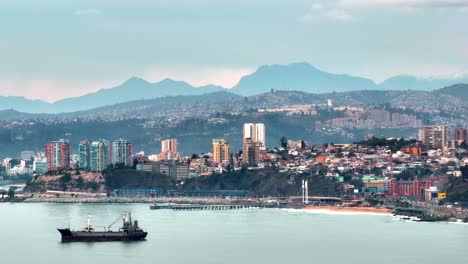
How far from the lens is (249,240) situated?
7738cm

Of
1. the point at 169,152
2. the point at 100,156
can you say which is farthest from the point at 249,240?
the point at 169,152

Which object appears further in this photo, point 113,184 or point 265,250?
point 113,184

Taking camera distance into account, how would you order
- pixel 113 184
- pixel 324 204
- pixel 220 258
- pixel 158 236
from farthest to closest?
pixel 113 184
pixel 324 204
pixel 158 236
pixel 220 258

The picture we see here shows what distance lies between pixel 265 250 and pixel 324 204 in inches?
1760

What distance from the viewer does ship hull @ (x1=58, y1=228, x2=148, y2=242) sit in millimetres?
78562

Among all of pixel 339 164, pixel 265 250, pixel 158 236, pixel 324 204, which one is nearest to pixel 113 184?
pixel 339 164

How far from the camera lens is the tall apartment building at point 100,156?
15705 centimetres

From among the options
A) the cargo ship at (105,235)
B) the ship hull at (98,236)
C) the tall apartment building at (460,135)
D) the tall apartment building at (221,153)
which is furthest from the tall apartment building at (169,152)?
the ship hull at (98,236)

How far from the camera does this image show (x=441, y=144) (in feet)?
→ 487

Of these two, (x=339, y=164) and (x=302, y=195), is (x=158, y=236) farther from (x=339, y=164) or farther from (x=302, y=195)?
(x=339, y=164)

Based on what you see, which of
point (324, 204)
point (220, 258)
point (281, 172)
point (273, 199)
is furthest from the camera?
point (281, 172)

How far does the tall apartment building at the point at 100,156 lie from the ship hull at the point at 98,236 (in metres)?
77.1

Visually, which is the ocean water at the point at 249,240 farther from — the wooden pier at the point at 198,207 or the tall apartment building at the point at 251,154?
the tall apartment building at the point at 251,154

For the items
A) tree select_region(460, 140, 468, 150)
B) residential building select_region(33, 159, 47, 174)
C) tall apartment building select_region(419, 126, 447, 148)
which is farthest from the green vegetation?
tree select_region(460, 140, 468, 150)
